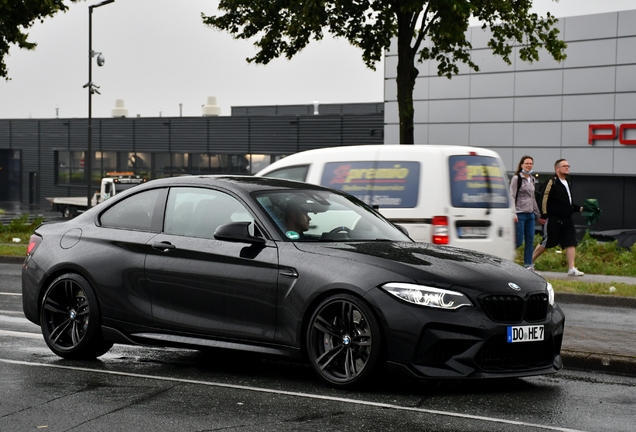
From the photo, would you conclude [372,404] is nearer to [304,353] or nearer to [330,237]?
[304,353]

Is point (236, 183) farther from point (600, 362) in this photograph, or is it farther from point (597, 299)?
point (597, 299)

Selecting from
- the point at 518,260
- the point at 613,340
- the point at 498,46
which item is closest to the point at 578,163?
the point at 498,46

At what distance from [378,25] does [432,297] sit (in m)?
21.6

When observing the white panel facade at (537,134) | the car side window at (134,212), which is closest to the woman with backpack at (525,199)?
the car side window at (134,212)

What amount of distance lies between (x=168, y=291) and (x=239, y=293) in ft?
2.24

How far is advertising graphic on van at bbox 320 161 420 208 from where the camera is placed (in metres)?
12.4

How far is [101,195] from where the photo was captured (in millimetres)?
44031

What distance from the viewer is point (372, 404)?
6277 millimetres

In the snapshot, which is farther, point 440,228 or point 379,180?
point 379,180

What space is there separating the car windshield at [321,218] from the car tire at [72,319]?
5.42 ft

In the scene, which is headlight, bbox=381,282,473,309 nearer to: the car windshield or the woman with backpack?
the car windshield

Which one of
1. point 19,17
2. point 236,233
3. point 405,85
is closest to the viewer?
point 236,233

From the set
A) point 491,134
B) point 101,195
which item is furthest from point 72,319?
point 491,134

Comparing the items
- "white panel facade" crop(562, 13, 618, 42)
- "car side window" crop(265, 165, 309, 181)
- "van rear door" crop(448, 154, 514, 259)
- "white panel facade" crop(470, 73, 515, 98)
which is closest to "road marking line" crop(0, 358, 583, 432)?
"van rear door" crop(448, 154, 514, 259)
